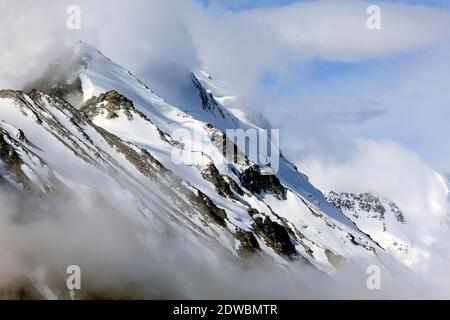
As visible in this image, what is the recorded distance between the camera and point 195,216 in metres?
194

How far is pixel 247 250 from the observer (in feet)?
655

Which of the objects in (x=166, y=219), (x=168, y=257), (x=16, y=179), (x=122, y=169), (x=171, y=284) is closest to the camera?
(x=16, y=179)

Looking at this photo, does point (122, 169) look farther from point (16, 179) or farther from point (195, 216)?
point (16, 179)
